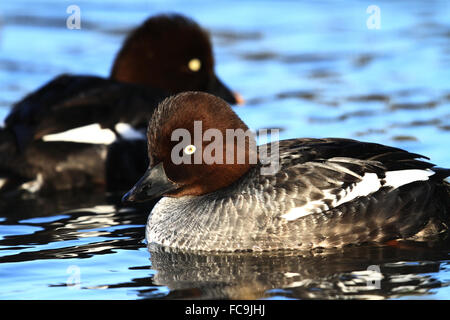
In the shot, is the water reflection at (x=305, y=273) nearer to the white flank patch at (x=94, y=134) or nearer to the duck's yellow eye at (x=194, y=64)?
the white flank patch at (x=94, y=134)

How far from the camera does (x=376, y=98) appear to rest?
1268cm

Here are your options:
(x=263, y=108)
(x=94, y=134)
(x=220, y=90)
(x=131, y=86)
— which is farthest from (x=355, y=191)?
(x=263, y=108)

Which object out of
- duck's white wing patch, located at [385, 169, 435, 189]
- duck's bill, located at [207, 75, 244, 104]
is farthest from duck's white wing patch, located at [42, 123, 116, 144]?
duck's white wing patch, located at [385, 169, 435, 189]

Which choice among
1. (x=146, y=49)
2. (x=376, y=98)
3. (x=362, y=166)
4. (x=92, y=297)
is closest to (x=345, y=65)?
(x=376, y=98)

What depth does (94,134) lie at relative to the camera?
31.2 feet

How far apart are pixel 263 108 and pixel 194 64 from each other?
1926 mm

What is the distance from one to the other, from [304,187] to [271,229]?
392mm

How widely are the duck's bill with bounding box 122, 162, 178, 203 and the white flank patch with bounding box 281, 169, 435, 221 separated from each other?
95cm

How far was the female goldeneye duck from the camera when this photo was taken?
7.05m

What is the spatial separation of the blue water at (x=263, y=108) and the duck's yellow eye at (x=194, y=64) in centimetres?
122

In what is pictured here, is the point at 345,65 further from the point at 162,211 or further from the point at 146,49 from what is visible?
the point at 162,211

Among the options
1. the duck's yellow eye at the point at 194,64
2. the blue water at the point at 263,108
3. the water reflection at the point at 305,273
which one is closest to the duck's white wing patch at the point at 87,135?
the blue water at the point at 263,108

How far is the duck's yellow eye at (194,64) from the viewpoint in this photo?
10.9 metres

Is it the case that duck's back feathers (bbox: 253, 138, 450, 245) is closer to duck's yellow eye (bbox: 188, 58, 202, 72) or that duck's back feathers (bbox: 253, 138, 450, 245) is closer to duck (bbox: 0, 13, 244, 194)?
duck (bbox: 0, 13, 244, 194)
